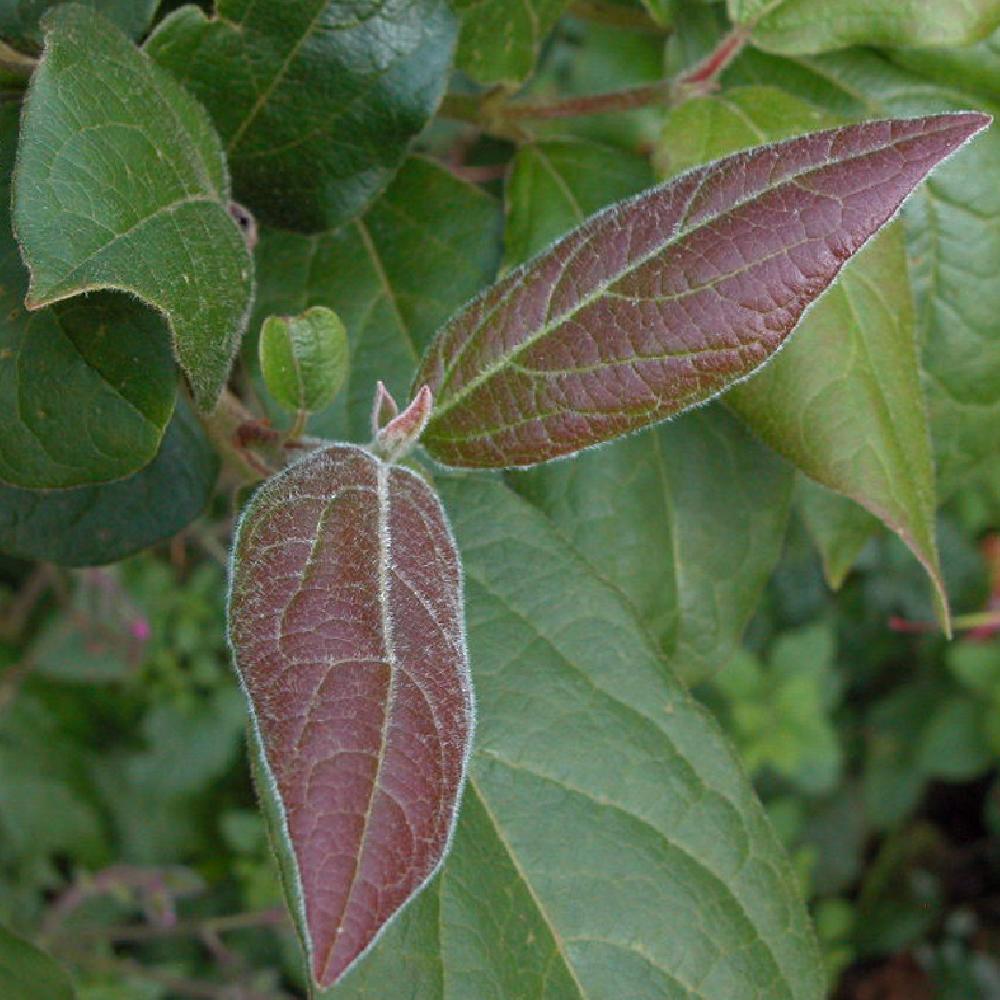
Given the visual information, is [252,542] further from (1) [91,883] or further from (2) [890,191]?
(1) [91,883]

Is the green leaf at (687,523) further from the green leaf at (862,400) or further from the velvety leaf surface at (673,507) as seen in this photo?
the green leaf at (862,400)

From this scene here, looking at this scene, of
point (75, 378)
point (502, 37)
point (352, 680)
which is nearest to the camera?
point (352, 680)

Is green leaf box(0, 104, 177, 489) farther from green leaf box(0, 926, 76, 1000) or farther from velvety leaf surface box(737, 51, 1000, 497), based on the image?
velvety leaf surface box(737, 51, 1000, 497)

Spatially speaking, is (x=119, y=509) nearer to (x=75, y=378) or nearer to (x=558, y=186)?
(x=75, y=378)

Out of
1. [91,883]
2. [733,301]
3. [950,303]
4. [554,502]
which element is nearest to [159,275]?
[733,301]

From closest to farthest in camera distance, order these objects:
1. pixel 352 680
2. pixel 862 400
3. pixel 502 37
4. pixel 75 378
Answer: pixel 352 680
pixel 75 378
pixel 862 400
pixel 502 37

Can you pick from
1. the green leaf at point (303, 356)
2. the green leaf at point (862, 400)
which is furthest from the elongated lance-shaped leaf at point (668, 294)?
the green leaf at point (862, 400)

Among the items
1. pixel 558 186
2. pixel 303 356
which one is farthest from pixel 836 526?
pixel 303 356
